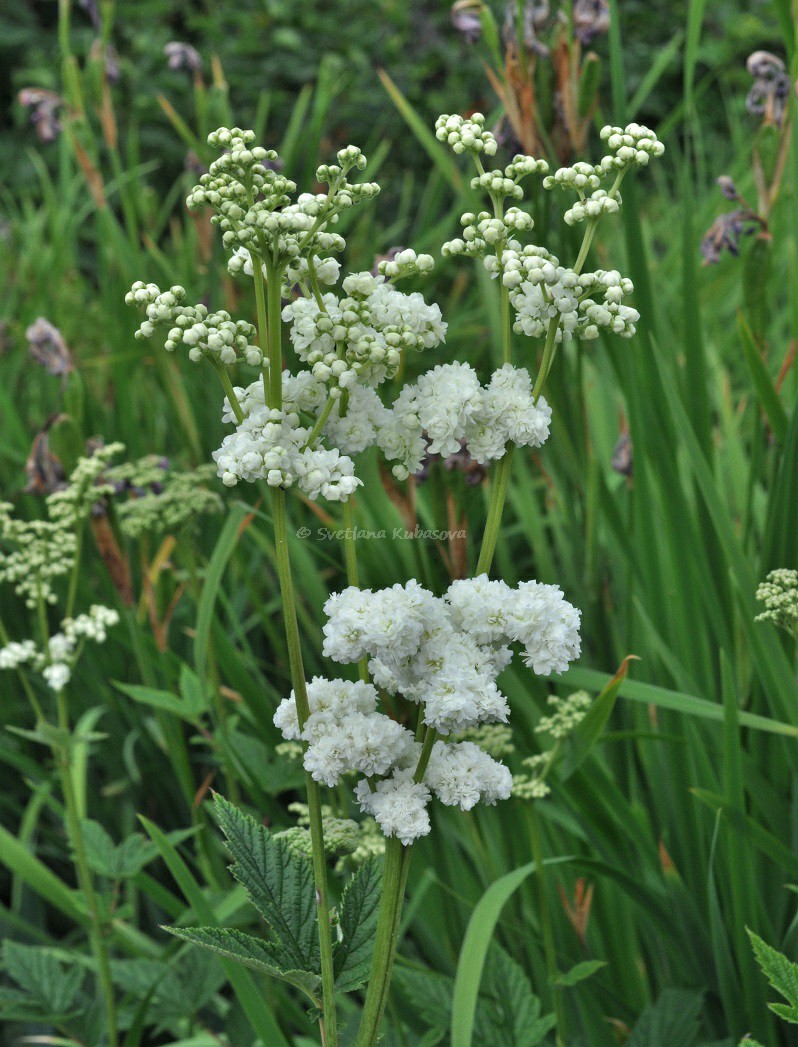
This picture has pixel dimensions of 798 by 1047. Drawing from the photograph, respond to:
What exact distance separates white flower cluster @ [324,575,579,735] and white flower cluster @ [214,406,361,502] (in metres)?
0.08

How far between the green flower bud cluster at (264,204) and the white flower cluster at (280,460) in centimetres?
12

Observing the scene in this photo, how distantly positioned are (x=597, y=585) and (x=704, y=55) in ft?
15.9

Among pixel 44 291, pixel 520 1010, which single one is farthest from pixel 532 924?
pixel 44 291

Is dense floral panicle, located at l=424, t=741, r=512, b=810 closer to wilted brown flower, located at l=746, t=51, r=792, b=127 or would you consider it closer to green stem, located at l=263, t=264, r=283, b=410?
green stem, located at l=263, t=264, r=283, b=410

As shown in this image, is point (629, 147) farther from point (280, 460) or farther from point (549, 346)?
point (280, 460)

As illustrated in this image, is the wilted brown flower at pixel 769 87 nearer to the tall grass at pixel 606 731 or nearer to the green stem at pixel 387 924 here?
the tall grass at pixel 606 731

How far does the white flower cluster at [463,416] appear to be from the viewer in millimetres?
A: 771

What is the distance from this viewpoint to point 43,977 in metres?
1.48

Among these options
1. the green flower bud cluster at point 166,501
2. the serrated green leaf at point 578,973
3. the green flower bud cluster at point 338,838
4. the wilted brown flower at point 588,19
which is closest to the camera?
the green flower bud cluster at point 338,838

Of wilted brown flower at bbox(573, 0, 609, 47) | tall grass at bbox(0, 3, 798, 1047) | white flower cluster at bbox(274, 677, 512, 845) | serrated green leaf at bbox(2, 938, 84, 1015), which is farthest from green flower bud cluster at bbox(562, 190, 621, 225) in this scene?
wilted brown flower at bbox(573, 0, 609, 47)

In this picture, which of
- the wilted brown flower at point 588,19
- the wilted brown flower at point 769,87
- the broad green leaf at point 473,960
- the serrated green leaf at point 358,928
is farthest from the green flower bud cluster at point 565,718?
the wilted brown flower at point 588,19

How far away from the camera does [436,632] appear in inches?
30.5

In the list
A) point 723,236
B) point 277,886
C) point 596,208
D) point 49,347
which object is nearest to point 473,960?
point 277,886

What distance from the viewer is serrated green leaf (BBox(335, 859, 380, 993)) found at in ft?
2.90
